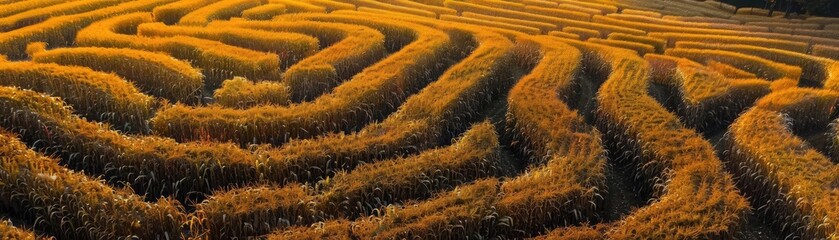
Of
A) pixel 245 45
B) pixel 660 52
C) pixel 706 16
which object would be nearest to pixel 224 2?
pixel 245 45

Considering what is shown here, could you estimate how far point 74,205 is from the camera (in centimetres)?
955

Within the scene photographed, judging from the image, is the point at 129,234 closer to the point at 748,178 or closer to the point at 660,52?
the point at 748,178

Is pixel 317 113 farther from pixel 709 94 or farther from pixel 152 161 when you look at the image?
pixel 709 94

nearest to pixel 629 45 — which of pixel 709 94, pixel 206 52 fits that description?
pixel 709 94

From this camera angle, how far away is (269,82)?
52.1 ft

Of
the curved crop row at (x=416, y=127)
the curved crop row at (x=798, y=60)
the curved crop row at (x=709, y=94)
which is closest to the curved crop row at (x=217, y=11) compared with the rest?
the curved crop row at (x=416, y=127)

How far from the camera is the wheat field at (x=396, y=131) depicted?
31.9 ft

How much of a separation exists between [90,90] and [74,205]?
5351 mm

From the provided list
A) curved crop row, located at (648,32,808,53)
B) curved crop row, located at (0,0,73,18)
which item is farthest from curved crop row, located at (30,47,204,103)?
curved crop row, located at (648,32,808,53)

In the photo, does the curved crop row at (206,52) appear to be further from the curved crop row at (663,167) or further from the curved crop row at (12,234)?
the curved crop row at (663,167)

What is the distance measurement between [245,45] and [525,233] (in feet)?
41.4

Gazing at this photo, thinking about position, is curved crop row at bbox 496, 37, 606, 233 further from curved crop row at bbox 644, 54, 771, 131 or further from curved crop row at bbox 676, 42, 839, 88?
curved crop row at bbox 676, 42, 839, 88

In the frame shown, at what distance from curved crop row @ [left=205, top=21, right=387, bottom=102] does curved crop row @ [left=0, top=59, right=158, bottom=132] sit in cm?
374

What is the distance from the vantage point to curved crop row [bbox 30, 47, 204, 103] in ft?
50.8
